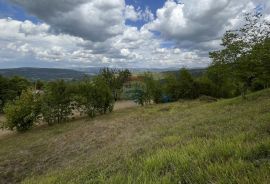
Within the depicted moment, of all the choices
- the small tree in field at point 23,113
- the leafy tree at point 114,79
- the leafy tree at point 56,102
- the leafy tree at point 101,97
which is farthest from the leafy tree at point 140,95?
the small tree in field at point 23,113

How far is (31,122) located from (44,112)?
1994mm

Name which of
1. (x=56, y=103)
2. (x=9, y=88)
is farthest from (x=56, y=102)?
(x=9, y=88)

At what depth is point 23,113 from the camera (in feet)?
91.9

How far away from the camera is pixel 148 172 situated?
476 cm

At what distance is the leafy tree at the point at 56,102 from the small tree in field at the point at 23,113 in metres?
1.22

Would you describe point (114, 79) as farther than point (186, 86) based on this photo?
Yes

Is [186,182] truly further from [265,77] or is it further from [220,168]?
[265,77]

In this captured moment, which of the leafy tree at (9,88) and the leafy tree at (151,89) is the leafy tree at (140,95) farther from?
the leafy tree at (9,88)

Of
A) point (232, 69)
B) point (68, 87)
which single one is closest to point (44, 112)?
point (68, 87)

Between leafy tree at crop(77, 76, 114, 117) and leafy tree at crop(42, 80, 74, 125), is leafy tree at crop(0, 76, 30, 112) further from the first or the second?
leafy tree at crop(77, 76, 114, 117)

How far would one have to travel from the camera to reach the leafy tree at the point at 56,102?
30.5m

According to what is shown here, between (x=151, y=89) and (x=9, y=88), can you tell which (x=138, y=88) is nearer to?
(x=151, y=89)

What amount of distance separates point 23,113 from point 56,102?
14.7 feet

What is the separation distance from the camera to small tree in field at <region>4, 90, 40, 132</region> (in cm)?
2741
